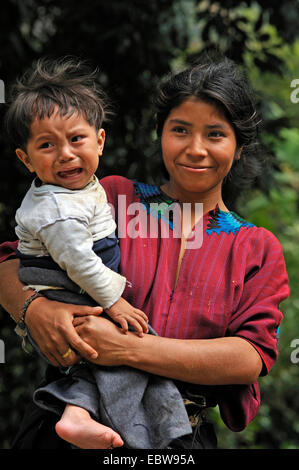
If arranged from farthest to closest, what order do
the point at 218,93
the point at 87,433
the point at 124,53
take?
the point at 124,53
the point at 218,93
the point at 87,433

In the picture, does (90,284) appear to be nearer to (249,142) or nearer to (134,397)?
(134,397)

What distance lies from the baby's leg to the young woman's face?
771 millimetres

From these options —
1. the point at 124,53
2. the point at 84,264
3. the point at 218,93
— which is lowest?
the point at 84,264

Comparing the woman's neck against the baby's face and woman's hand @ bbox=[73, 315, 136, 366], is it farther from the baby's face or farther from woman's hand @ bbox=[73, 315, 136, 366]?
woman's hand @ bbox=[73, 315, 136, 366]

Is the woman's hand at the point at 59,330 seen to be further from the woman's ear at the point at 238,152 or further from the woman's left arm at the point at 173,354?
the woman's ear at the point at 238,152

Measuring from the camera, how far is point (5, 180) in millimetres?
3361

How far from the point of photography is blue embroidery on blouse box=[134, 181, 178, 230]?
6.39 ft

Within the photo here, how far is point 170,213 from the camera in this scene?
1967mm

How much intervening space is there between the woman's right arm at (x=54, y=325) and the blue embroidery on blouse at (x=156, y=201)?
41 centimetres

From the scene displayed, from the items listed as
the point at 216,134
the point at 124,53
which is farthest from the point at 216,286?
the point at 124,53

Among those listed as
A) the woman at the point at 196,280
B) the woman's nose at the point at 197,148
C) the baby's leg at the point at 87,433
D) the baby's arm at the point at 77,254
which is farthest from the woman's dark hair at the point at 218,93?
the baby's leg at the point at 87,433

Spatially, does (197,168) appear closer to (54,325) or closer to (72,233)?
(72,233)

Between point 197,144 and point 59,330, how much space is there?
A: 68 cm

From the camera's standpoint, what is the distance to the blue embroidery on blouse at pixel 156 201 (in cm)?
195
